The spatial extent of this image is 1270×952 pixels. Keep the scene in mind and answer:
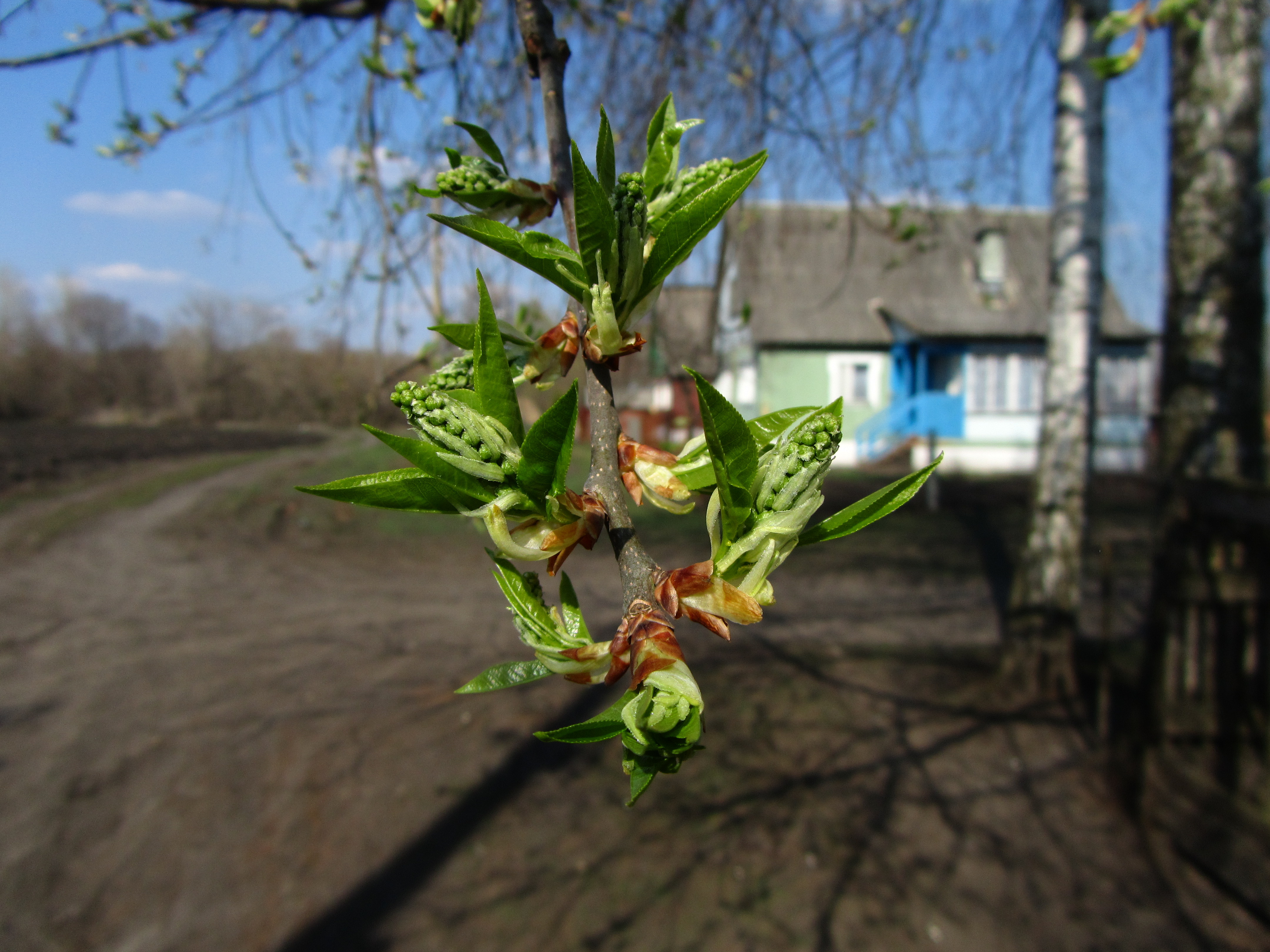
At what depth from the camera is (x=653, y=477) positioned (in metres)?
0.57

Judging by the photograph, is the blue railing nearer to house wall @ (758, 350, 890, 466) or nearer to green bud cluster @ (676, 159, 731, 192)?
house wall @ (758, 350, 890, 466)

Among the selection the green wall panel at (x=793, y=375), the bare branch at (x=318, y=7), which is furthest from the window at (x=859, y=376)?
the bare branch at (x=318, y=7)

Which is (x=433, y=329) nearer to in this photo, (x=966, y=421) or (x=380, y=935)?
(x=380, y=935)

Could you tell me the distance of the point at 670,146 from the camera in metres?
0.65

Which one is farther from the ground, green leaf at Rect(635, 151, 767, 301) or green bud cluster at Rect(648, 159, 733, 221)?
green bud cluster at Rect(648, 159, 733, 221)

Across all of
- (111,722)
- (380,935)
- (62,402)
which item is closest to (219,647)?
(111,722)

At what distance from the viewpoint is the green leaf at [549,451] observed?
45 centimetres

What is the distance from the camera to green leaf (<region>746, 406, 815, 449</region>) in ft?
1.77

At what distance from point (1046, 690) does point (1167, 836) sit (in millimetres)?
1320

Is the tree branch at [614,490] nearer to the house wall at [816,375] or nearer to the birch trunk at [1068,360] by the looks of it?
the birch trunk at [1068,360]

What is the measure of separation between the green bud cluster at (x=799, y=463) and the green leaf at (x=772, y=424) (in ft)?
0.17

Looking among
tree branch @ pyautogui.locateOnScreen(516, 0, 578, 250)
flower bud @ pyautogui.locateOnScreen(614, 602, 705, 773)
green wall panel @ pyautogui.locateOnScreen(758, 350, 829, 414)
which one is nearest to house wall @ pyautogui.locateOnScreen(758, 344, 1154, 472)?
green wall panel @ pyautogui.locateOnScreen(758, 350, 829, 414)

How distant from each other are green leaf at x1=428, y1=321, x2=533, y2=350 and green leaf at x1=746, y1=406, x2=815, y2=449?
0.66ft

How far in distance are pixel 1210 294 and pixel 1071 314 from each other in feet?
2.39
